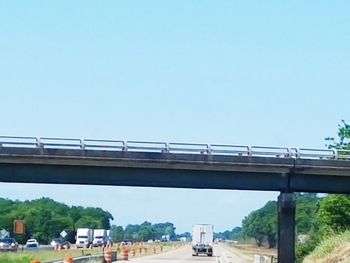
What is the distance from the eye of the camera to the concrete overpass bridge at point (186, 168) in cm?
5291

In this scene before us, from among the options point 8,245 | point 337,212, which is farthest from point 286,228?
point 8,245

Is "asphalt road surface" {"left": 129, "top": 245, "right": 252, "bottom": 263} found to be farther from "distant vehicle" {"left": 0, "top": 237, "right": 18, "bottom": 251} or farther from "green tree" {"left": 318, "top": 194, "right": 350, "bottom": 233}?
"green tree" {"left": 318, "top": 194, "right": 350, "bottom": 233}

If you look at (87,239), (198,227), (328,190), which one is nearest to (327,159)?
(328,190)

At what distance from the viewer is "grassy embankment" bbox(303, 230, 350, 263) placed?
47375 mm

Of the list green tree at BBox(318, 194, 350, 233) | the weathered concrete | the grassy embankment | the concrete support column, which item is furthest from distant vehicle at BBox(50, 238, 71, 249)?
the concrete support column

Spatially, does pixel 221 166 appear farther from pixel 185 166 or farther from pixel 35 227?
pixel 35 227

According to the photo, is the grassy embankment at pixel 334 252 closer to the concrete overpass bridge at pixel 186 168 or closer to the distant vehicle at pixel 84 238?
the concrete overpass bridge at pixel 186 168

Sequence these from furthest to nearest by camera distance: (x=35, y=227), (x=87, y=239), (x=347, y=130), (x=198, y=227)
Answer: (x=35, y=227) < (x=87, y=239) < (x=198, y=227) < (x=347, y=130)

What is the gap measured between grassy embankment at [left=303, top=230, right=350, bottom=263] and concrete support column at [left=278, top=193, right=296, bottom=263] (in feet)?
5.65

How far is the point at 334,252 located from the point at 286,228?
3957 millimetres

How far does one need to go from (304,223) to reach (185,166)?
12630 cm

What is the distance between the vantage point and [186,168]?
5356cm

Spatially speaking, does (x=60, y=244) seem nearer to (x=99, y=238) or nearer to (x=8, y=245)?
(x=8, y=245)

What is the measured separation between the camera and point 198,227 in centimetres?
10700
